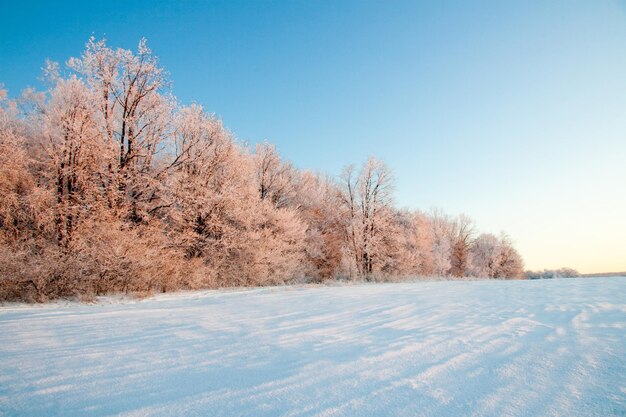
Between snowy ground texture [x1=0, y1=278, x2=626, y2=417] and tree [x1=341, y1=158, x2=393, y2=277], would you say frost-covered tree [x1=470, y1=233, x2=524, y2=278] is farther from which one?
snowy ground texture [x1=0, y1=278, x2=626, y2=417]

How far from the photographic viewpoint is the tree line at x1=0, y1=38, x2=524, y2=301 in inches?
390

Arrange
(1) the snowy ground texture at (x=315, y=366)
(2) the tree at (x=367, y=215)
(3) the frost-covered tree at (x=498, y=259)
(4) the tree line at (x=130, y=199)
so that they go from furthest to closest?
(3) the frost-covered tree at (x=498, y=259) → (2) the tree at (x=367, y=215) → (4) the tree line at (x=130, y=199) → (1) the snowy ground texture at (x=315, y=366)

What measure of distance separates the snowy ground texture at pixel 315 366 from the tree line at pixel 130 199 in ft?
18.2

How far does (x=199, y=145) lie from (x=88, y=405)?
17.3 metres

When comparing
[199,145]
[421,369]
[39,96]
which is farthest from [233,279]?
[421,369]

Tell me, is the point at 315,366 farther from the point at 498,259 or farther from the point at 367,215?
the point at 498,259

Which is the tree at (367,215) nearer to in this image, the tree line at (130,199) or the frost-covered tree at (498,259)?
the tree line at (130,199)

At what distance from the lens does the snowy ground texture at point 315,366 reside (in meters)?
2.02

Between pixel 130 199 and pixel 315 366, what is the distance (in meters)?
13.5

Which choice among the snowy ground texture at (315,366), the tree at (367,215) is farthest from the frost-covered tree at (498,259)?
the snowy ground texture at (315,366)

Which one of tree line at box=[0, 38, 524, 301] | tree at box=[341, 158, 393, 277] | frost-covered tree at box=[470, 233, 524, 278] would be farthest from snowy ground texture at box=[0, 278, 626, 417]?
frost-covered tree at box=[470, 233, 524, 278]

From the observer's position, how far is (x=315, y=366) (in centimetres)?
280

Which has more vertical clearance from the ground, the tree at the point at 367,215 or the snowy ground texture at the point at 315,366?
the tree at the point at 367,215

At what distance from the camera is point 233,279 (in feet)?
56.9
